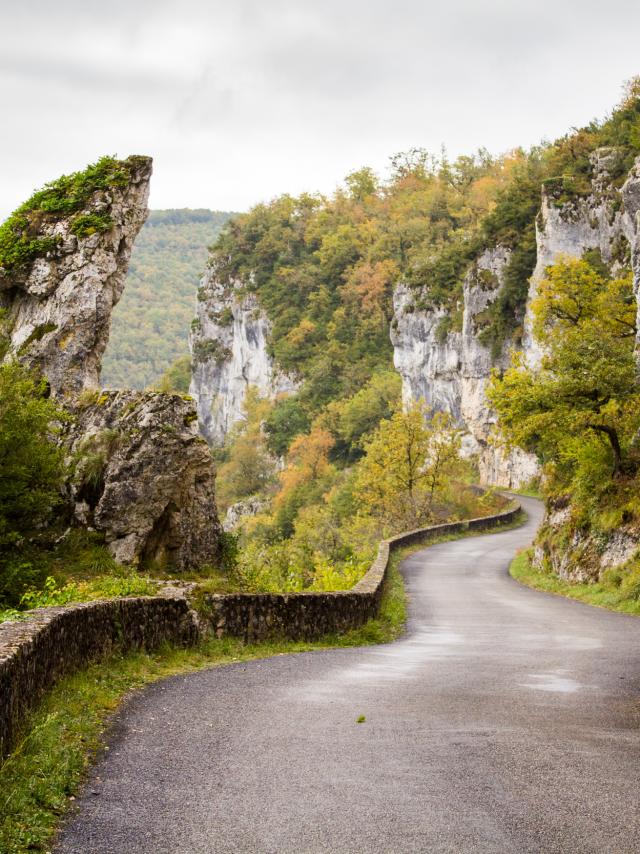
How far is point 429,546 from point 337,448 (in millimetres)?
57706

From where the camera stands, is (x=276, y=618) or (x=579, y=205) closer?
(x=276, y=618)

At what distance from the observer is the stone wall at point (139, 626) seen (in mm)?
6406

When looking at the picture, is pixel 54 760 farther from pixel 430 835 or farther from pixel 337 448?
pixel 337 448

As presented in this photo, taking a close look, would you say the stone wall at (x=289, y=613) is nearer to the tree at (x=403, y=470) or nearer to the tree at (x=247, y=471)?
the tree at (x=403, y=470)

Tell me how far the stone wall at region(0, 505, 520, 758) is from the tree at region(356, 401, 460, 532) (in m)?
29.0

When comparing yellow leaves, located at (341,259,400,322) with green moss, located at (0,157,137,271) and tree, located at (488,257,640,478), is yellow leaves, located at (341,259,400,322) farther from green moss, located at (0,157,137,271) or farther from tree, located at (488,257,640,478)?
green moss, located at (0,157,137,271)

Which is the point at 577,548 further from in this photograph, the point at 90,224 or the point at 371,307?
the point at 371,307

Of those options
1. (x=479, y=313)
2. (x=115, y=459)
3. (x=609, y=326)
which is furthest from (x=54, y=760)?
(x=479, y=313)

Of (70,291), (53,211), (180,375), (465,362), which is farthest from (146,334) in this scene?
(70,291)

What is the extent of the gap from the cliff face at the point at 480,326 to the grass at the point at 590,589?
740 inches

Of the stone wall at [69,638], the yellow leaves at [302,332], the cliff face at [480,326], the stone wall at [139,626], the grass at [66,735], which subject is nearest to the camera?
the grass at [66,735]

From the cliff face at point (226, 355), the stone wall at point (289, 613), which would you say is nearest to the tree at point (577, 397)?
the stone wall at point (289, 613)

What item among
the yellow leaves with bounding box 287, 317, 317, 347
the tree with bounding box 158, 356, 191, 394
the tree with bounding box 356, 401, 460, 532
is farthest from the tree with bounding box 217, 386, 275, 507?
the tree with bounding box 356, 401, 460, 532

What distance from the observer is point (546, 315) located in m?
36.8
